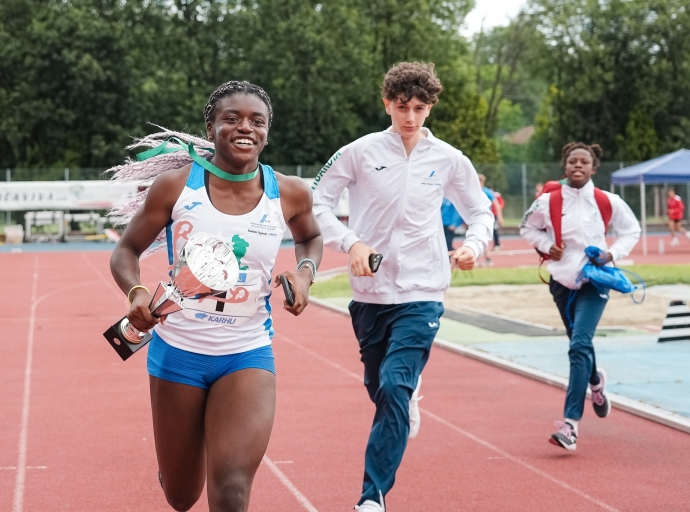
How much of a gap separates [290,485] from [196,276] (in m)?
2.88

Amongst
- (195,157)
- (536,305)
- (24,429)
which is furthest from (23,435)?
(536,305)

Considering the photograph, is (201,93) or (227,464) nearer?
(227,464)

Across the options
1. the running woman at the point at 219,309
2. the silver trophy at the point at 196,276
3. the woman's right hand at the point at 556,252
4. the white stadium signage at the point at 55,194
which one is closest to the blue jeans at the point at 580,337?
the woman's right hand at the point at 556,252

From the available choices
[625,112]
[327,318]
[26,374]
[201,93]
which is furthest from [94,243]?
[625,112]

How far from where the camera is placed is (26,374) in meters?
10.5

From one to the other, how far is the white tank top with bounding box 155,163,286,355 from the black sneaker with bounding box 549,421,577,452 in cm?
335

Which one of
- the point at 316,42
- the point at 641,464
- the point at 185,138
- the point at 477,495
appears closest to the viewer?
the point at 185,138

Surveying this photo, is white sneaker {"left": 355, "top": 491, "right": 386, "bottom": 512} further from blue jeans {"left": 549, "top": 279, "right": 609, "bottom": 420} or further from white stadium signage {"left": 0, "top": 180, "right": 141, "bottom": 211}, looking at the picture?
white stadium signage {"left": 0, "top": 180, "right": 141, "bottom": 211}

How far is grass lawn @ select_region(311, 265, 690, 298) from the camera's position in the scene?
768 inches

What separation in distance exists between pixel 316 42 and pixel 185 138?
2024 inches

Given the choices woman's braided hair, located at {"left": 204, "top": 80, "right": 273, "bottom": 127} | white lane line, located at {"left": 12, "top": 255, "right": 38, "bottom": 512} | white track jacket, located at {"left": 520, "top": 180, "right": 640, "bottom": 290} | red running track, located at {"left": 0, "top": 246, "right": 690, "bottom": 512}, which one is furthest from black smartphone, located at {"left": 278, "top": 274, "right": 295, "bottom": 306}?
white track jacket, located at {"left": 520, "top": 180, "right": 640, "bottom": 290}

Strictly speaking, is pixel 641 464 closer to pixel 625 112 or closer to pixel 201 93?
pixel 201 93

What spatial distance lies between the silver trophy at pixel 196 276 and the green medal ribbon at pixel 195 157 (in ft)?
1.36

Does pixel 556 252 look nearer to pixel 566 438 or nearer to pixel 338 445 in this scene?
pixel 566 438
